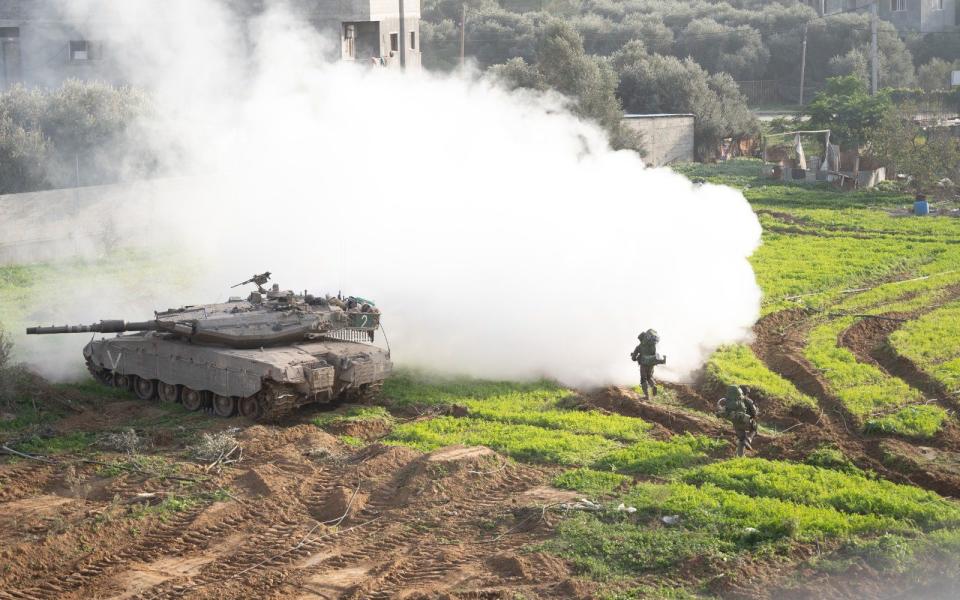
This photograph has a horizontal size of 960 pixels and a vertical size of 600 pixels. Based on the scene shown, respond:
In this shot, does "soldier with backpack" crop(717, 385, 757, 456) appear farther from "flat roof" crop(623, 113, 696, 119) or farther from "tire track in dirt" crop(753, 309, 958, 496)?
"flat roof" crop(623, 113, 696, 119)

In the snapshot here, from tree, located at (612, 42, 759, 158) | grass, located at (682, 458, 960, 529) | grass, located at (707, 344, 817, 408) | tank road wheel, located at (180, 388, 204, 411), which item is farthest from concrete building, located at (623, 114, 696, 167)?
grass, located at (682, 458, 960, 529)

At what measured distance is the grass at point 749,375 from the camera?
19.2 meters

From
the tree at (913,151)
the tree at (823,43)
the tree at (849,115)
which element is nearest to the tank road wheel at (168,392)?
the tree at (913,151)

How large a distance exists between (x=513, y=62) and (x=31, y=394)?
31232 mm

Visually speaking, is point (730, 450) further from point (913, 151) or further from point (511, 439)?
point (913, 151)

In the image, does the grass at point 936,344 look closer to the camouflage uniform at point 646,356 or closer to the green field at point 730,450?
the green field at point 730,450

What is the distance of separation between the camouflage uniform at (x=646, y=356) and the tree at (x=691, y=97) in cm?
3781

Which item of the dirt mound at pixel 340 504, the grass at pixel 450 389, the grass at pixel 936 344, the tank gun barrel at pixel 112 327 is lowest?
the dirt mound at pixel 340 504

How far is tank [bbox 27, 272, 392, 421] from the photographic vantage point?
18469mm

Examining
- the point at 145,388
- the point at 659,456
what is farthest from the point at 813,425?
the point at 145,388

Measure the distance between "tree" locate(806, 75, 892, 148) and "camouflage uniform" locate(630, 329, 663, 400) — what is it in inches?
1342

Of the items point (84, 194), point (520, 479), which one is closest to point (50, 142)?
point (84, 194)

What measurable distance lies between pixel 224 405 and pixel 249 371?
113 cm

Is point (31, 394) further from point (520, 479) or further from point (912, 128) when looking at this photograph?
point (912, 128)
